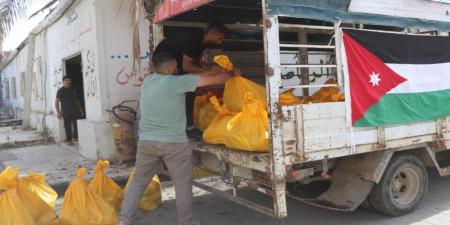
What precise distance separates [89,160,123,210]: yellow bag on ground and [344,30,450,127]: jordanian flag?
2660 millimetres

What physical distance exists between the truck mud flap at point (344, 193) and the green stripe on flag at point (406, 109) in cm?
66

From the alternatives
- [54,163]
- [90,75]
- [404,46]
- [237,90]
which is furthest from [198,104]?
[54,163]

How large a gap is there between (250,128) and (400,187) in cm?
205

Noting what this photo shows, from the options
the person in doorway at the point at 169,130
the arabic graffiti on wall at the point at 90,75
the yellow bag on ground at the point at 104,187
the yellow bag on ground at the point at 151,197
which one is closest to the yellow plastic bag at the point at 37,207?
the yellow bag on ground at the point at 104,187

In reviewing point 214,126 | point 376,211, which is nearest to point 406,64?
point 376,211

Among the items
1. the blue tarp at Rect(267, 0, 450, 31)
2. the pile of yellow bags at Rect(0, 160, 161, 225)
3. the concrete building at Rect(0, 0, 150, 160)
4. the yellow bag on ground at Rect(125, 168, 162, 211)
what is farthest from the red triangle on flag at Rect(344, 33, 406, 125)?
the concrete building at Rect(0, 0, 150, 160)

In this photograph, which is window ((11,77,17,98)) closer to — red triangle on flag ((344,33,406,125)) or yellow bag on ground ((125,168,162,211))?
yellow bag on ground ((125,168,162,211))

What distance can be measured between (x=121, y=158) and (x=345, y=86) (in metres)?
4.39

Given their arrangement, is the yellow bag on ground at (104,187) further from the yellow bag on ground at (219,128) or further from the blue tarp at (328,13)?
the blue tarp at (328,13)

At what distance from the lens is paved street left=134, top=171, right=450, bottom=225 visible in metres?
4.95

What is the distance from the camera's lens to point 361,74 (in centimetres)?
441

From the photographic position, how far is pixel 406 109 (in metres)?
4.75

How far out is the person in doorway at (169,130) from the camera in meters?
4.39

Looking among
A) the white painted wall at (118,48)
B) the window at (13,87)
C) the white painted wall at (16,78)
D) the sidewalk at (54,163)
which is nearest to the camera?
the sidewalk at (54,163)
